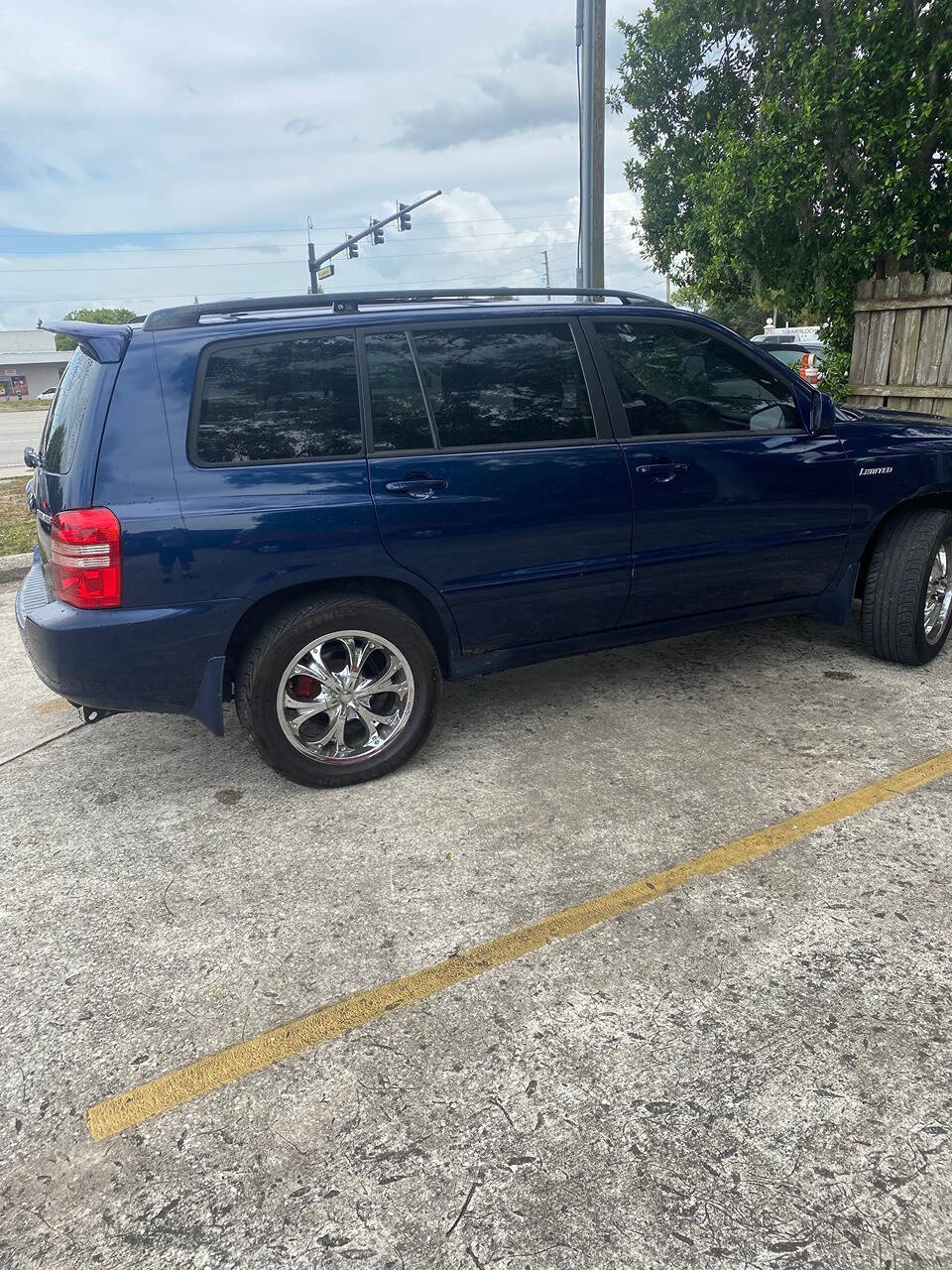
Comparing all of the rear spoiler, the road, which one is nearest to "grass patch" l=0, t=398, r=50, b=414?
the road

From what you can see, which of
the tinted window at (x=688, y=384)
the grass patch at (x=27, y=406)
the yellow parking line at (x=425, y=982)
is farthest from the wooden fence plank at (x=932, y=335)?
the grass patch at (x=27, y=406)

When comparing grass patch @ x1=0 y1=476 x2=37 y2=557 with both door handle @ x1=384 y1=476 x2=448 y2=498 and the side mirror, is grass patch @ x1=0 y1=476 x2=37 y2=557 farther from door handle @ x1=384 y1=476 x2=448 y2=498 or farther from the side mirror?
the side mirror

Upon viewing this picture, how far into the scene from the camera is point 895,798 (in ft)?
10.8

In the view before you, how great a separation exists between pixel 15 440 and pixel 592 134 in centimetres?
Result: 2389

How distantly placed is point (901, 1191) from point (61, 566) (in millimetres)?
2965

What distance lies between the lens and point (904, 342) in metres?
7.30

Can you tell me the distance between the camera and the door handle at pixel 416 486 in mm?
3396

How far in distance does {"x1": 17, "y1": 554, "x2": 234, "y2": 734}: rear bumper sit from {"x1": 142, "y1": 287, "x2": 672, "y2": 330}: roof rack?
1.03m

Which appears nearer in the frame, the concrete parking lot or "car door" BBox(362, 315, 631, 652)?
the concrete parking lot

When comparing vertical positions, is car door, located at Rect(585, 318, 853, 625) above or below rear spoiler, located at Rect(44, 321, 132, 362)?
below

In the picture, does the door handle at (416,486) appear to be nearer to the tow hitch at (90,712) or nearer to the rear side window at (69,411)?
the rear side window at (69,411)

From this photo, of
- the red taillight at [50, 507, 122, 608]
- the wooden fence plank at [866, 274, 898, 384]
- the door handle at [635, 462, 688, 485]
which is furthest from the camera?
the wooden fence plank at [866, 274, 898, 384]

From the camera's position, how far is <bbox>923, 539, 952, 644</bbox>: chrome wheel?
15.1 feet

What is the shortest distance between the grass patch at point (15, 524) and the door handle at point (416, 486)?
3957mm
